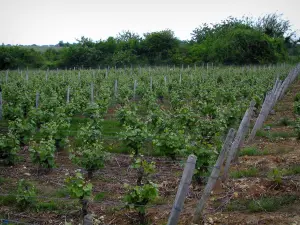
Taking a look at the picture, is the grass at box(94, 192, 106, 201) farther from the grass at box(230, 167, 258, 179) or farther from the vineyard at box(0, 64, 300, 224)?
the grass at box(230, 167, 258, 179)

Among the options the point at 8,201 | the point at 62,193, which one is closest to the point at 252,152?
the point at 62,193

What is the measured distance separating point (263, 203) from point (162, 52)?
44.9m

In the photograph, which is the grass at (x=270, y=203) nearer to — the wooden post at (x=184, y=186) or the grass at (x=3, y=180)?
the wooden post at (x=184, y=186)

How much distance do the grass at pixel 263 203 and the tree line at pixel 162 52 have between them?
128ft

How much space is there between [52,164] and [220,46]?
39.5 metres

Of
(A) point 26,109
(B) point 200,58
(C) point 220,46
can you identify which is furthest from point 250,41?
(A) point 26,109

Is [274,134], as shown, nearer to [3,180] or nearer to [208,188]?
[208,188]

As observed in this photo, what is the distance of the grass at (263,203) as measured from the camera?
6039 mm

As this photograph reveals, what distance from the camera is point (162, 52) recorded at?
50.1 m

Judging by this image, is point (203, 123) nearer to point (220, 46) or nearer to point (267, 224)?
point (267, 224)

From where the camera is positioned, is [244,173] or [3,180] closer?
[244,173]

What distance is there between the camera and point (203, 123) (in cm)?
856

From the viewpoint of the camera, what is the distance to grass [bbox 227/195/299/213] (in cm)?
604

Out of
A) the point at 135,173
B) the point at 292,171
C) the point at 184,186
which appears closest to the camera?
the point at 184,186
